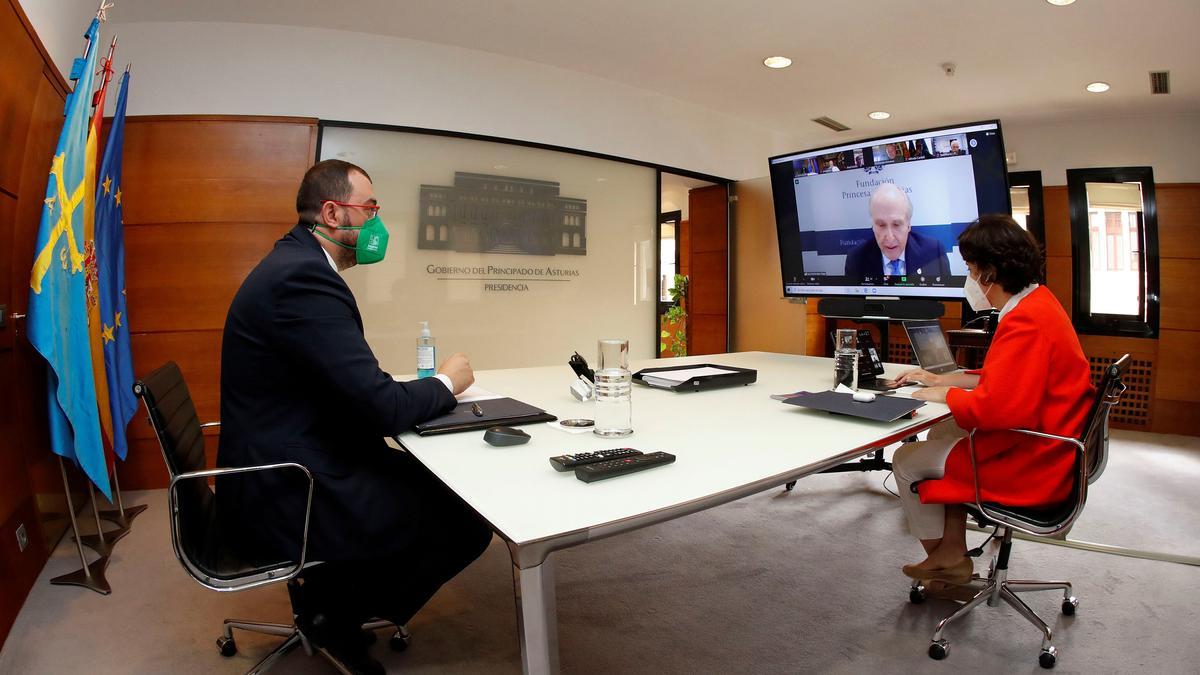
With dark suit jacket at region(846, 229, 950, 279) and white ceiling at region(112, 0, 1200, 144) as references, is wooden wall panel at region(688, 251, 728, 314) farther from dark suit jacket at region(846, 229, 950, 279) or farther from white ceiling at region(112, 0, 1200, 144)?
dark suit jacket at region(846, 229, 950, 279)

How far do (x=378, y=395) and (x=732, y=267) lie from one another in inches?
188

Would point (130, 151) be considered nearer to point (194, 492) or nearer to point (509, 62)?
point (509, 62)

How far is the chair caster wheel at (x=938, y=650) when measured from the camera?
6.24 feet

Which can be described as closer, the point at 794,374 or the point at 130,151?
the point at 794,374

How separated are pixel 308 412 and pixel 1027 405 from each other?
1.89m

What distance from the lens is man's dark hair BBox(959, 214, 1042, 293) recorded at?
6.15 ft

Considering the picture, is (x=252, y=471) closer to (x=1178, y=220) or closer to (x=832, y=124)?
(x=832, y=124)

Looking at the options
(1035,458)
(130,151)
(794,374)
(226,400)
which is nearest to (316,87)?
(130,151)

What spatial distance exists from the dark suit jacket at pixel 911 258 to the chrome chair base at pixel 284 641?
2538 millimetres

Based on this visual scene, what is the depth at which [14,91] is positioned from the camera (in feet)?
7.32

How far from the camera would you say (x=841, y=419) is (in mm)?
1647

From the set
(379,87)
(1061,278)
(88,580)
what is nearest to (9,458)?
(88,580)

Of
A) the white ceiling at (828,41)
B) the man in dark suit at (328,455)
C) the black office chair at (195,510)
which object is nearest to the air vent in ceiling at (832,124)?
the white ceiling at (828,41)

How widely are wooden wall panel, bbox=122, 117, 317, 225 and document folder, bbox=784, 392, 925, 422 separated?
3.28 metres
